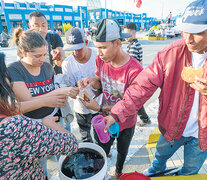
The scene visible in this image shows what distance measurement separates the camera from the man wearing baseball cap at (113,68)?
1.52 meters

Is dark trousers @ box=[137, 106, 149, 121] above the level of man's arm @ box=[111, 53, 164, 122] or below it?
below

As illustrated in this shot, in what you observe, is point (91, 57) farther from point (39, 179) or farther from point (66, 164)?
point (39, 179)

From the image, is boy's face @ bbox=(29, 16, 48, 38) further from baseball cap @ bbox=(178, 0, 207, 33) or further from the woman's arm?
baseball cap @ bbox=(178, 0, 207, 33)

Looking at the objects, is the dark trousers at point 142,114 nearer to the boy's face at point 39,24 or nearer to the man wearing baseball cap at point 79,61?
the man wearing baseball cap at point 79,61

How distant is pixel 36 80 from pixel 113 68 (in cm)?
92

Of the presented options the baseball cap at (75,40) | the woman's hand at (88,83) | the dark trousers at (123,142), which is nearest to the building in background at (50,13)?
the baseball cap at (75,40)

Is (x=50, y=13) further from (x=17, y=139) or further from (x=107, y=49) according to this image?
(x=17, y=139)

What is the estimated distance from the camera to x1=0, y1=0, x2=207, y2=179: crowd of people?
823mm

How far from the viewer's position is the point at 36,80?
1.68 m

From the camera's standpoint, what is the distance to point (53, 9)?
36.2m

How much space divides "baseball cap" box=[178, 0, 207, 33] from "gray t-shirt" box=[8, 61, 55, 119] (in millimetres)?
1543

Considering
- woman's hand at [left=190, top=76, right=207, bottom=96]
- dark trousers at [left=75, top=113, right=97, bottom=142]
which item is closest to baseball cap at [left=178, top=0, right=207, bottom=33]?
woman's hand at [left=190, top=76, right=207, bottom=96]

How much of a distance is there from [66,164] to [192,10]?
1673 mm

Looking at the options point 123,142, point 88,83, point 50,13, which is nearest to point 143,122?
point 123,142
